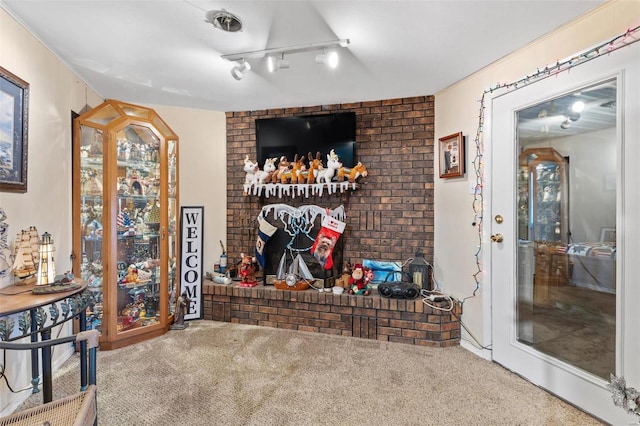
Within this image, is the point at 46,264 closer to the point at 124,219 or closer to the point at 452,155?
the point at 124,219

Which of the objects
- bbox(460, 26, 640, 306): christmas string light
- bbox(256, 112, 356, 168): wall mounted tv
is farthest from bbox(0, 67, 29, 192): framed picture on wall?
bbox(460, 26, 640, 306): christmas string light

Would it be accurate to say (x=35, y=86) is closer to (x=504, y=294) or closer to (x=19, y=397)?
(x=19, y=397)

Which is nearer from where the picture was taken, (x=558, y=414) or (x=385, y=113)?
(x=558, y=414)

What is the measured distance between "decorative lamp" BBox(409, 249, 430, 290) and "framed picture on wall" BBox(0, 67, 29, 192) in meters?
2.94

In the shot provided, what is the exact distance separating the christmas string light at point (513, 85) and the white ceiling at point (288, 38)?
0.22 meters

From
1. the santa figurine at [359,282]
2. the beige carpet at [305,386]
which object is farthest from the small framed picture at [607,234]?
the santa figurine at [359,282]

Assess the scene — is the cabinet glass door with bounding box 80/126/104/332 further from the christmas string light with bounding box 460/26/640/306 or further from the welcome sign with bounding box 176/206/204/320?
the christmas string light with bounding box 460/26/640/306

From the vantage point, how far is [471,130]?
8.07ft

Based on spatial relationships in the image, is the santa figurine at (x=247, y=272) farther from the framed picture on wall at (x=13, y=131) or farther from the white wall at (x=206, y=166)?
the framed picture on wall at (x=13, y=131)

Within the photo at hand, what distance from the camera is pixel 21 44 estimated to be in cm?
177

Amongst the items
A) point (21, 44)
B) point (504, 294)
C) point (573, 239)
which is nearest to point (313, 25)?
point (21, 44)

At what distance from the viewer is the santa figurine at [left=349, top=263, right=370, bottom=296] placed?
2.74m

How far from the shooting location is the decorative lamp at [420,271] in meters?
2.80

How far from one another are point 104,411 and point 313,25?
8.35 ft
